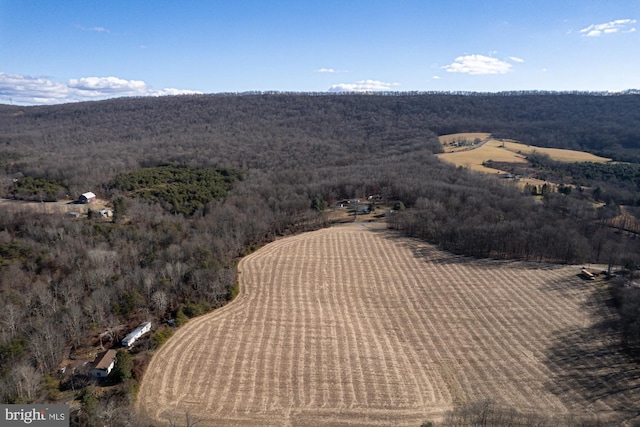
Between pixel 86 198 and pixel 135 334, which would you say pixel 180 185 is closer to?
pixel 86 198

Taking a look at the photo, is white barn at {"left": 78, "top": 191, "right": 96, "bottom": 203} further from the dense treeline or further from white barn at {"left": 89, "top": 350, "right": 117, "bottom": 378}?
white barn at {"left": 89, "top": 350, "right": 117, "bottom": 378}

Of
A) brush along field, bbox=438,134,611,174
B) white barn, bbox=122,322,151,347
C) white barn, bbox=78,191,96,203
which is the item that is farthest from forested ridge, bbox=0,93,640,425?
brush along field, bbox=438,134,611,174

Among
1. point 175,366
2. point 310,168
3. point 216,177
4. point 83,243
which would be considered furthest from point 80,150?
point 175,366

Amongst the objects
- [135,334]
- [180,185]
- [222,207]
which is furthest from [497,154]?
Answer: [135,334]

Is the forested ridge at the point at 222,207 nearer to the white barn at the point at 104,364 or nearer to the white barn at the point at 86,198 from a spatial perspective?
the white barn at the point at 104,364

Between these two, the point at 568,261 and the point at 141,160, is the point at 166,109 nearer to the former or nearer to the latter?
the point at 141,160

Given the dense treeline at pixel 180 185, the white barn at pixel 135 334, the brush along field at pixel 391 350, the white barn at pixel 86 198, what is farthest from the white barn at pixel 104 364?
the white barn at pixel 86 198

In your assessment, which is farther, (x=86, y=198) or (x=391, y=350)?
(x=86, y=198)
